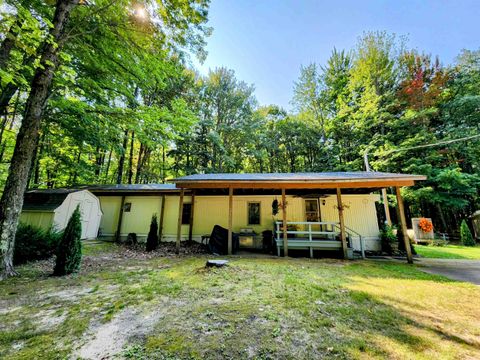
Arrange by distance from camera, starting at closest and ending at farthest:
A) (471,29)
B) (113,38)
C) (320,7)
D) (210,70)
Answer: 1. (113,38)
2. (320,7)
3. (471,29)
4. (210,70)

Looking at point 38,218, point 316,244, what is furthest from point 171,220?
point 316,244

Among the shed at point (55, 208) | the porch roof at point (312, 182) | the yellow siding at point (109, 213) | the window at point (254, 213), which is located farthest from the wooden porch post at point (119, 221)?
the window at point (254, 213)

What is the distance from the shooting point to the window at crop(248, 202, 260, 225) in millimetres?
10268

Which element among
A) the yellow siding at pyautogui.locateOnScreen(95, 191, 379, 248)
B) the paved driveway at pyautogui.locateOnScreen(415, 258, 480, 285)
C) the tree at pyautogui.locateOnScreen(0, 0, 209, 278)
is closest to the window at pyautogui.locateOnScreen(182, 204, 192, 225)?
the yellow siding at pyautogui.locateOnScreen(95, 191, 379, 248)

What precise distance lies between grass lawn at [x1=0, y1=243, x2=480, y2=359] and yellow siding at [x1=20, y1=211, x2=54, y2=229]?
3.74 meters

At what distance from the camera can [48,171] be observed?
561 inches

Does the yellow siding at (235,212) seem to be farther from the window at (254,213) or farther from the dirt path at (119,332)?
the dirt path at (119,332)

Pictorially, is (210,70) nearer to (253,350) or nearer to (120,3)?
(120,3)

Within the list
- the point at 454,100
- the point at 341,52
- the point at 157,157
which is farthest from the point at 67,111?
the point at 454,100

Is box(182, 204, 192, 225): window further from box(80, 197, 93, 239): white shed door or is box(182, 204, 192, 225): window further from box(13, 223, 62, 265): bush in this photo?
box(13, 223, 62, 265): bush

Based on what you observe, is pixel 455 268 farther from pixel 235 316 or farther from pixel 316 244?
pixel 235 316

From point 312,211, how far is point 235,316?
8.04m

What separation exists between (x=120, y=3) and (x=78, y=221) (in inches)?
233

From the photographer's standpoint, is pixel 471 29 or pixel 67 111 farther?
pixel 471 29
